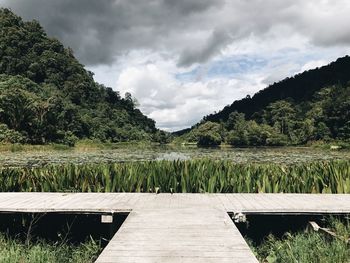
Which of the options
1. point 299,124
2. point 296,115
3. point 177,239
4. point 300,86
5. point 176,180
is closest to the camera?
point 177,239

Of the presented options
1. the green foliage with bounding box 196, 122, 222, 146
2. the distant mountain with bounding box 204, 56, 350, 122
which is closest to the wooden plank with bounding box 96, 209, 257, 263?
the green foliage with bounding box 196, 122, 222, 146

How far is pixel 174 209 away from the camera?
238 inches

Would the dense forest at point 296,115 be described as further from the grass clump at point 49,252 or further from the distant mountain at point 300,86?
the grass clump at point 49,252

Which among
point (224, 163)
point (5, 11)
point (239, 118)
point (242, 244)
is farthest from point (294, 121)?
point (242, 244)

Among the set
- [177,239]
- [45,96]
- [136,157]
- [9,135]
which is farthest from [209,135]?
[177,239]

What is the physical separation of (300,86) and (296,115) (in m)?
30.4

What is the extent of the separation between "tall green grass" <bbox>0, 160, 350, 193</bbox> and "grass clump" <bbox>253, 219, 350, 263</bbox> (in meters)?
2.01

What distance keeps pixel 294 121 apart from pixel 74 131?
51.4 metres

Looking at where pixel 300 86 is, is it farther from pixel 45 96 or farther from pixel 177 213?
pixel 177 213

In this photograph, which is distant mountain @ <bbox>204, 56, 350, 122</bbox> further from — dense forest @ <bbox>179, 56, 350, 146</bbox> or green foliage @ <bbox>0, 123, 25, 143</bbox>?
green foliage @ <bbox>0, 123, 25, 143</bbox>

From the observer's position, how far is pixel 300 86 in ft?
406

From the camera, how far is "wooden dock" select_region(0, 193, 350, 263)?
3.80m

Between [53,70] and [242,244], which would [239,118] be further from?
[242,244]

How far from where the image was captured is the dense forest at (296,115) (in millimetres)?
67500
